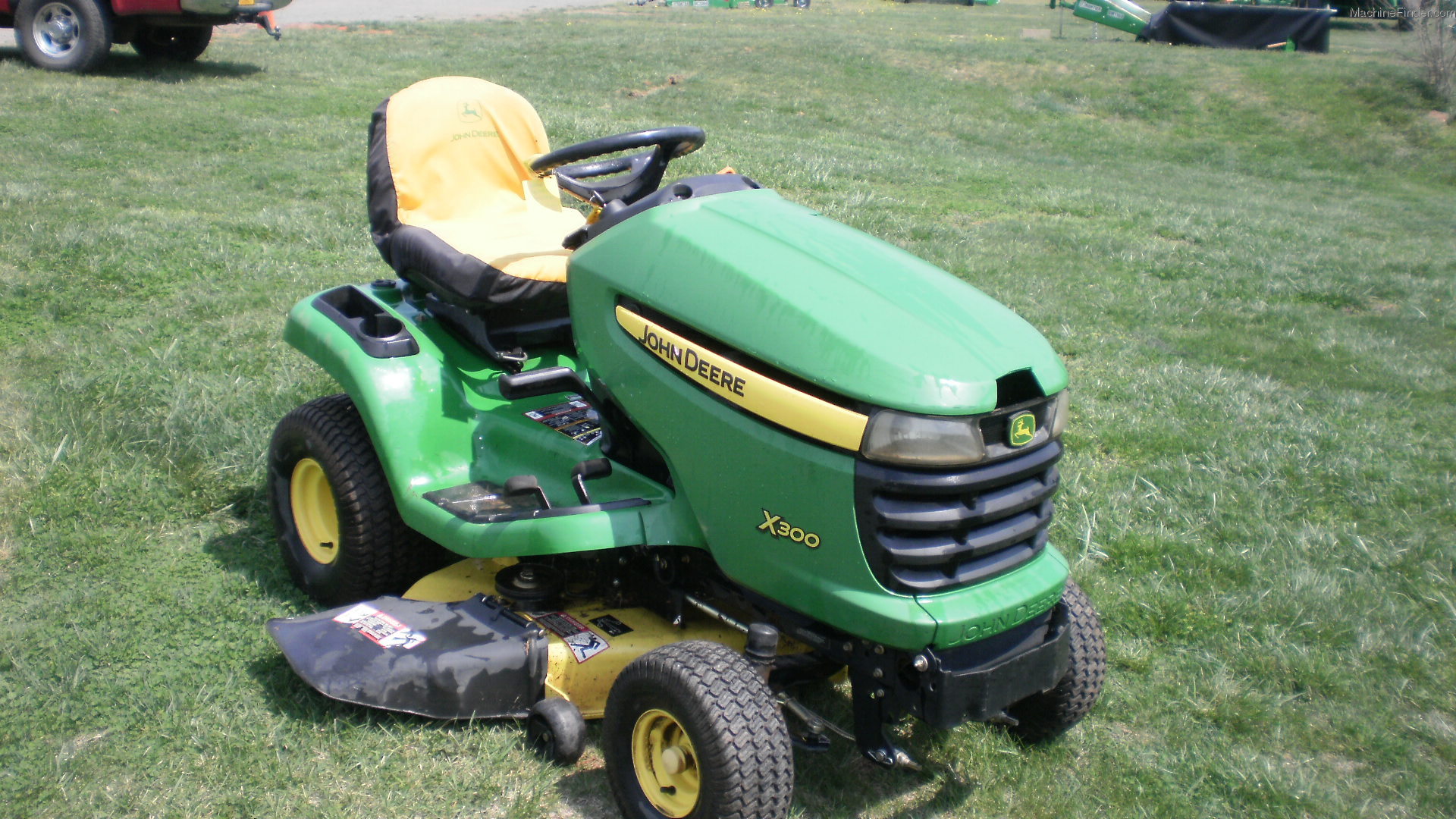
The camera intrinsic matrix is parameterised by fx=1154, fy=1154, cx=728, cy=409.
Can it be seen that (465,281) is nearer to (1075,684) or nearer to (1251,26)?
(1075,684)

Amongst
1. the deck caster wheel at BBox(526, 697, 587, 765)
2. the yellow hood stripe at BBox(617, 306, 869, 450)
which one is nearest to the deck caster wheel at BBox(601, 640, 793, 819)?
the deck caster wheel at BBox(526, 697, 587, 765)

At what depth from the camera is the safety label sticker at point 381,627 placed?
284 cm

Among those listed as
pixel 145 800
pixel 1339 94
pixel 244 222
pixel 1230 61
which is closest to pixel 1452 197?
pixel 1339 94

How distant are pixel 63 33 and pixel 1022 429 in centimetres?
1146

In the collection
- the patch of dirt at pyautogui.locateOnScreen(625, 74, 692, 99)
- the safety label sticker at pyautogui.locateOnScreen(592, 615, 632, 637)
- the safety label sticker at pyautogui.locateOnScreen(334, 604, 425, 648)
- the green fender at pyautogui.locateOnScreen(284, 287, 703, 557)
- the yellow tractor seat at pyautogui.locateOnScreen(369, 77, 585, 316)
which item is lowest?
the safety label sticker at pyautogui.locateOnScreen(592, 615, 632, 637)

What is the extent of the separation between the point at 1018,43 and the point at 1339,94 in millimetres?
5542

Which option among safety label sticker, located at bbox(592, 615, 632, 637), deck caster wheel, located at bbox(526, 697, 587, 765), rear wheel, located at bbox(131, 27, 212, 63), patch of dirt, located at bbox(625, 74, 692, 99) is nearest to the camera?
deck caster wheel, located at bbox(526, 697, 587, 765)

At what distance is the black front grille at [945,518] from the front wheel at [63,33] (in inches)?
431

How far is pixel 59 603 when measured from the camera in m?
3.31

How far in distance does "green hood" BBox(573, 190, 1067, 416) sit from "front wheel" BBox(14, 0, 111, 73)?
10.0 meters

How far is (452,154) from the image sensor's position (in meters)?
3.67

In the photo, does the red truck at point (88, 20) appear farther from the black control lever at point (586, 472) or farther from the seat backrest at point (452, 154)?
the black control lever at point (586, 472)

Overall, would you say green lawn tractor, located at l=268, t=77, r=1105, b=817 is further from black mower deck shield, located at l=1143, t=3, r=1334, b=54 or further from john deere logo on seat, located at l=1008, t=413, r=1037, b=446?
black mower deck shield, located at l=1143, t=3, r=1334, b=54

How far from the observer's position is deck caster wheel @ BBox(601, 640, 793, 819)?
2295 mm
